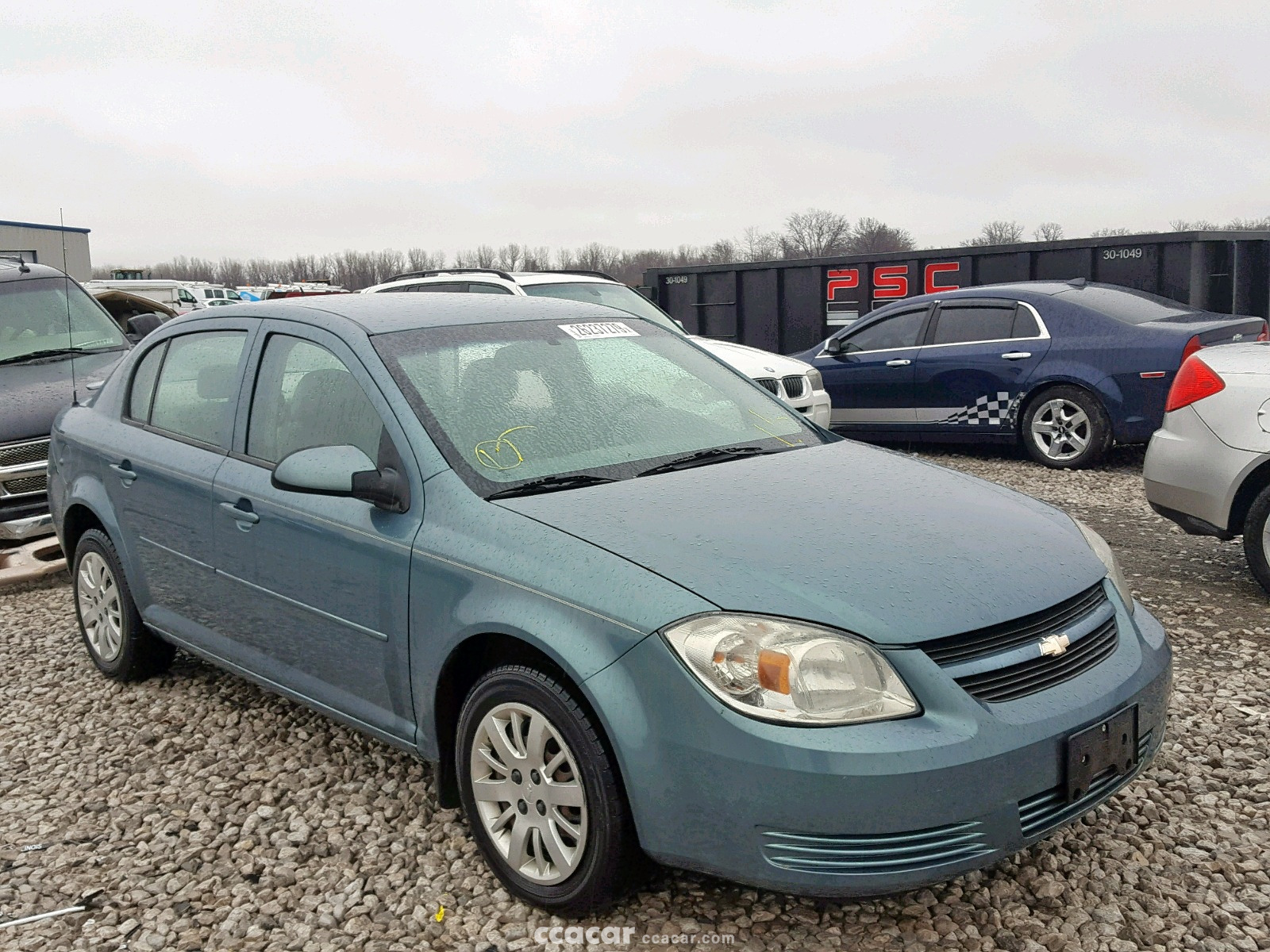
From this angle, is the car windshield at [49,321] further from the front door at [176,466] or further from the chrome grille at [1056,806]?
the chrome grille at [1056,806]

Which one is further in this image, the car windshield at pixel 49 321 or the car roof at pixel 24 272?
the car roof at pixel 24 272

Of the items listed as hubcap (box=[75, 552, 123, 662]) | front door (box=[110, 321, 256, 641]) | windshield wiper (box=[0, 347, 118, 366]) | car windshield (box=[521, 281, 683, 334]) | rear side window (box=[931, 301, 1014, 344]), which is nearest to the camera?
front door (box=[110, 321, 256, 641])

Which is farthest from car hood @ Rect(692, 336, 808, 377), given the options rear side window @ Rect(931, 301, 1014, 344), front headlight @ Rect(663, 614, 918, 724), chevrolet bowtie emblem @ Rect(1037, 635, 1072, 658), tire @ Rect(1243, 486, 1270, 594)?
front headlight @ Rect(663, 614, 918, 724)

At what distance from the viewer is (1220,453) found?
17.5 feet

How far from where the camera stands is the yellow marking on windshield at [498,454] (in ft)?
10.4

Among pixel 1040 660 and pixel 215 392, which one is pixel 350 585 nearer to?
pixel 215 392

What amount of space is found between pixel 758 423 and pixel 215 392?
2.00 metres

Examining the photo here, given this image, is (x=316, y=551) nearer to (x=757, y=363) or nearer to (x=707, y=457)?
(x=707, y=457)

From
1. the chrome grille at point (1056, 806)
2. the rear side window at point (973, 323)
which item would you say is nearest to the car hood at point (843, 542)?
the chrome grille at point (1056, 806)

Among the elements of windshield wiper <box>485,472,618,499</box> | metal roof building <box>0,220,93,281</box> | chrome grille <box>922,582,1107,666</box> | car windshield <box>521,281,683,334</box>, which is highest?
metal roof building <box>0,220,93,281</box>

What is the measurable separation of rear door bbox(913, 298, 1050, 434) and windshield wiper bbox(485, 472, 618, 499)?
7217mm

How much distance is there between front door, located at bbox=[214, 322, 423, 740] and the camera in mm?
3199

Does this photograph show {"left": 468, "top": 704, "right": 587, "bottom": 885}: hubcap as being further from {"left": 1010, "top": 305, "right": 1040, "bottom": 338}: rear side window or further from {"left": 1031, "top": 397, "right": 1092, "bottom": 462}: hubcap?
{"left": 1010, "top": 305, "right": 1040, "bottom": 338}: rear side window

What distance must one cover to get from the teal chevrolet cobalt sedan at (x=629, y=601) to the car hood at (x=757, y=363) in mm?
4881
